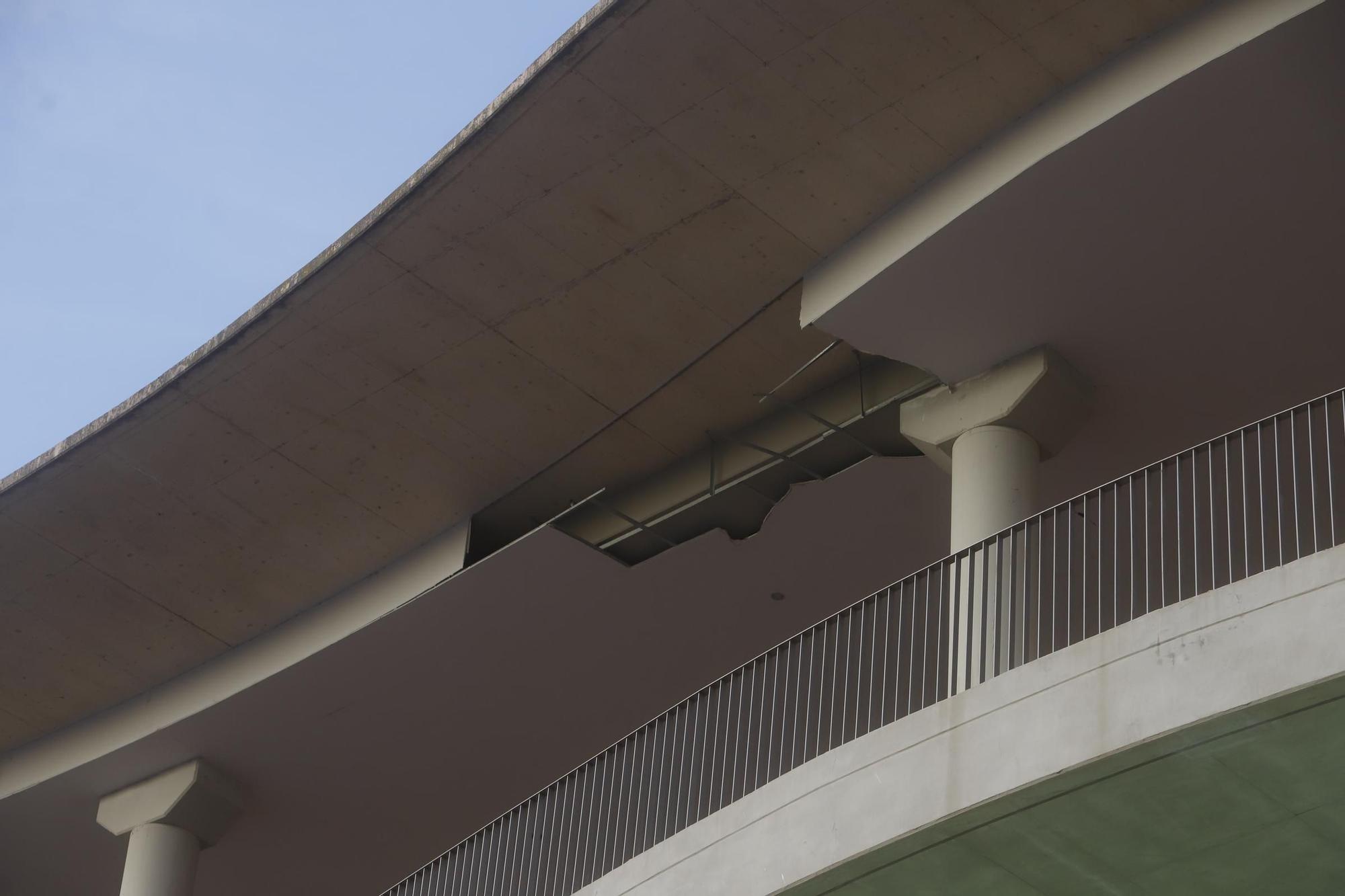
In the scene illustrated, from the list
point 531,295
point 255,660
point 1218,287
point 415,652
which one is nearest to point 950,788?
point 1218,287

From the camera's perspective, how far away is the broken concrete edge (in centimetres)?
1703

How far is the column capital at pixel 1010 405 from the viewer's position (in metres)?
18.4

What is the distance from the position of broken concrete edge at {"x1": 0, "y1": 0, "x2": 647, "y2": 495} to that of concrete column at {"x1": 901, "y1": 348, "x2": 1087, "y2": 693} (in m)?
4.91

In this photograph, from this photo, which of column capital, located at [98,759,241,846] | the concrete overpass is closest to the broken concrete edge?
the concrete overpass

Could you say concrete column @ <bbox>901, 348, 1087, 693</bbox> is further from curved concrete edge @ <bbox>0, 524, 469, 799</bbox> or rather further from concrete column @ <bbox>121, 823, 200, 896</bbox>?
concrete column @ <bbox>121, 823, 200, 896</bbox>

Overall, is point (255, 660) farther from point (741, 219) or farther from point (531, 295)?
point (741, 219)

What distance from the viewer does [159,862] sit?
2445 centimetres

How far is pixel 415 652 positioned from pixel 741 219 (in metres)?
7.32

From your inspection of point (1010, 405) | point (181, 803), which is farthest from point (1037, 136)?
point (181, 803)

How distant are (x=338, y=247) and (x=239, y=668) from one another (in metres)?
6.96

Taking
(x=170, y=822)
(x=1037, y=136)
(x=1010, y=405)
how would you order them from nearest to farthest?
(x=1037, y=136) → (x=1010, y=405) → (x=170, y=822)

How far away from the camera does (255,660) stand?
77.3 feet

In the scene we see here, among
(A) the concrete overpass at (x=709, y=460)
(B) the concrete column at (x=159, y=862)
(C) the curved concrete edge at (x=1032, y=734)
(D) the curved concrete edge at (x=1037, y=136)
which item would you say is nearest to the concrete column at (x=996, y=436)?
(A) the concrete overpass at (x=709, y=460)

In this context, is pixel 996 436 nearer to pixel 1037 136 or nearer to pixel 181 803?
pixel 1037 136
